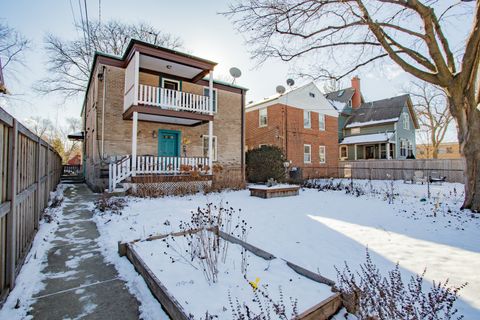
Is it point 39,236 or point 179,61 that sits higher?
point 179,61

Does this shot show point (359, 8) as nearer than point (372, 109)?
Yes

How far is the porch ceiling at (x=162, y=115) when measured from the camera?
32.4 ft

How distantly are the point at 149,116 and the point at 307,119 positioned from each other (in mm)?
14088

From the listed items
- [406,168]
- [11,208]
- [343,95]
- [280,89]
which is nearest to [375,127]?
[343,95]

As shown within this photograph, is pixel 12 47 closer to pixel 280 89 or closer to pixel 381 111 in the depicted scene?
pixel 280 89

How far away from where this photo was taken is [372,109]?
2664cm

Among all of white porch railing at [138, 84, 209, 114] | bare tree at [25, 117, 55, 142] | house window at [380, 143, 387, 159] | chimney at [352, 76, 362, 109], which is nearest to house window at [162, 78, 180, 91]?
white porch railing at [138, 84, 209, 114]

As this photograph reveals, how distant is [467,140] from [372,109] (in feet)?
72.6

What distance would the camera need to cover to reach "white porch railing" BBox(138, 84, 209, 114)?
Result: 10223 mm

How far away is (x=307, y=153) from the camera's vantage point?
20.3 meters

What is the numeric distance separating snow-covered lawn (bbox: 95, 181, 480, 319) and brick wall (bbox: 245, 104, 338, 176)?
36.5ft

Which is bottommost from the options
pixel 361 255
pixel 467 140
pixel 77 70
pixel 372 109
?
pixel 361 255

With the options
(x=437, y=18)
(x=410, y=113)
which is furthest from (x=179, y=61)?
(x=410, y=113)

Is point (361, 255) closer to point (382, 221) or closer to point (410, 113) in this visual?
point (382, 221)
